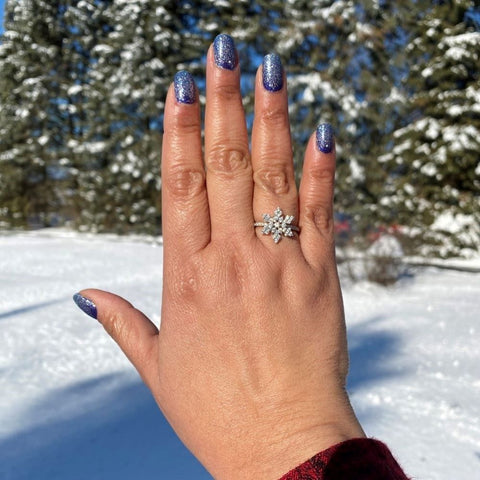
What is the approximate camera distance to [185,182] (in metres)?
1.25

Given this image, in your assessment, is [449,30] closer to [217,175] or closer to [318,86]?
[318,86]

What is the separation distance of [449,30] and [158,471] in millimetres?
12998

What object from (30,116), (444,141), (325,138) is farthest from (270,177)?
(30,116)

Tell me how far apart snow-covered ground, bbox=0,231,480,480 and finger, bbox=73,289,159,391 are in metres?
1.54

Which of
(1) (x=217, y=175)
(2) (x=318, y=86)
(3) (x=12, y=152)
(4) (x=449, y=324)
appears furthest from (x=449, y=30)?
(3) (x=12, y=152)

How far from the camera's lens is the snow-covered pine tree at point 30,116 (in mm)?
19906

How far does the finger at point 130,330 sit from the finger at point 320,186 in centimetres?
53

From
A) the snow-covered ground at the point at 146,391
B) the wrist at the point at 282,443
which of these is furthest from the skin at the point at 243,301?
the snow-covered ground at the point at 146,391

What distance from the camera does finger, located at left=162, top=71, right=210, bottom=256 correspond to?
1.22 meters

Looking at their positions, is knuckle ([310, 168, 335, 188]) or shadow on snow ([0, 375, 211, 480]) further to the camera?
shadow on snow ([0, 375, 211, 480])

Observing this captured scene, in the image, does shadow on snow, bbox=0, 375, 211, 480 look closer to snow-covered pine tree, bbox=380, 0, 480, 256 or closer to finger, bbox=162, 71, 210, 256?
finger, bbox=162, 71, 210, 256

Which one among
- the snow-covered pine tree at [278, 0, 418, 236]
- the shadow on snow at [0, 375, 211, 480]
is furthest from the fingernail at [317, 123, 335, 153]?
the snow-covered pine tree at [278, 0, 418, 236]

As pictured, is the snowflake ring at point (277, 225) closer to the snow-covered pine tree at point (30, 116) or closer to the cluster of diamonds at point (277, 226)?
the cluster of diamonds at point (277, 226)

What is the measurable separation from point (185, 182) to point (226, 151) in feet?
0.44
